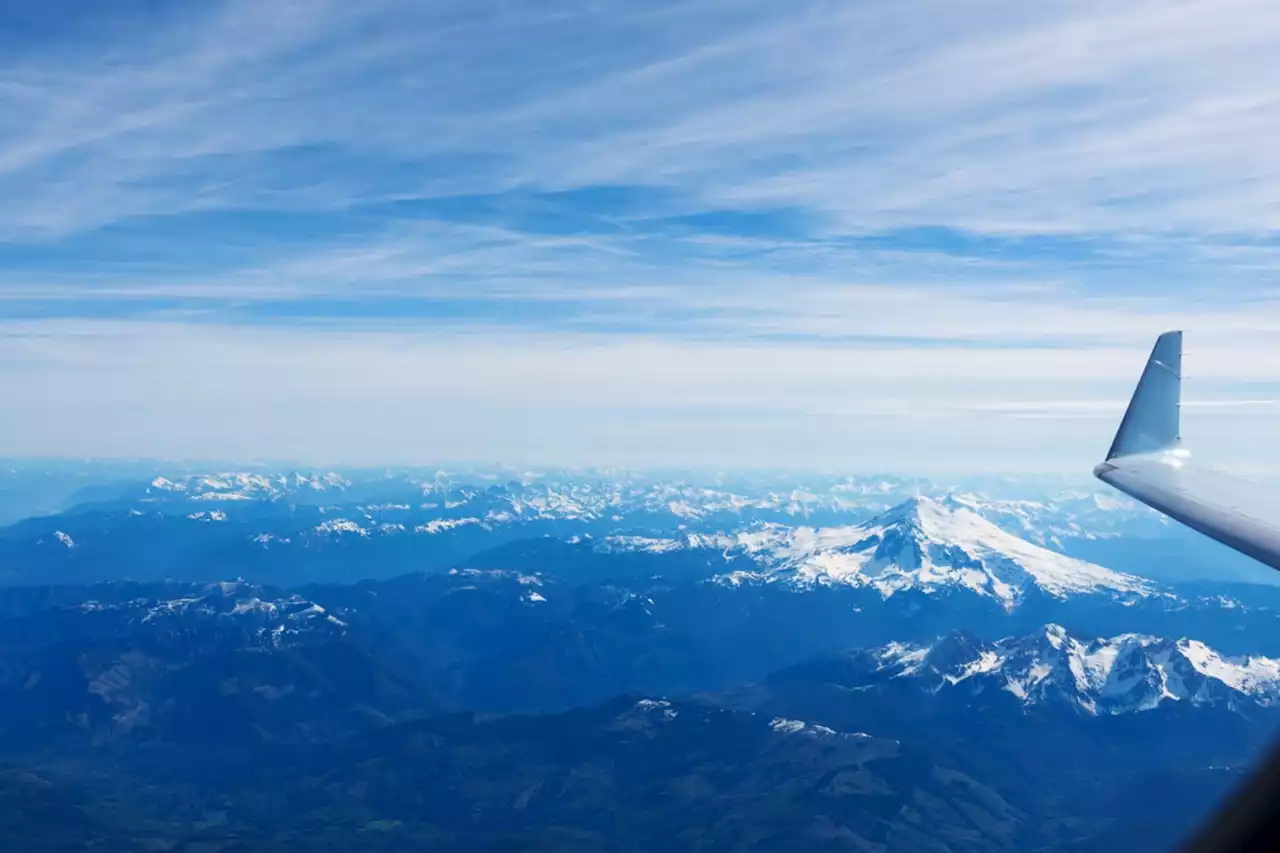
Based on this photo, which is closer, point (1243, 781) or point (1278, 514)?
point (1243, 781)

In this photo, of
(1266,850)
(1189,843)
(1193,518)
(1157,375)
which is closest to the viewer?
(1266,850)

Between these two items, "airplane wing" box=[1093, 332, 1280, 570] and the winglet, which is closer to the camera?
"airplane wing" box=[1093, 332, 1280, 570]

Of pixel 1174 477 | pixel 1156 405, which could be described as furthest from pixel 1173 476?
pixel 1156 405

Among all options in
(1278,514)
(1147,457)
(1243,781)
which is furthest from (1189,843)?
(1147,457)

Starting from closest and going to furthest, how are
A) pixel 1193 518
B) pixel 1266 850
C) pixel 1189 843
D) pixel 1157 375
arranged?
pixel 1266 850 < pixel 1189 843 < pixel 1193 518 < pixel 1157 375

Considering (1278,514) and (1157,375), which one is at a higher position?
(1157,375)

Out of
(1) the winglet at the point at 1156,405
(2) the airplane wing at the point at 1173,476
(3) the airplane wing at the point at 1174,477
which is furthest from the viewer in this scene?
(1) the winglet at the point at 1156,405

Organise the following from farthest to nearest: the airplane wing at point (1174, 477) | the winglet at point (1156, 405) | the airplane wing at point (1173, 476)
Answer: the winglet at point (1156, 405) < the airplane wing at point (1173, 476) < the airplane wing at point (1174, 477)

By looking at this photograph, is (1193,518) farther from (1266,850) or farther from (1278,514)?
(1266,850)
